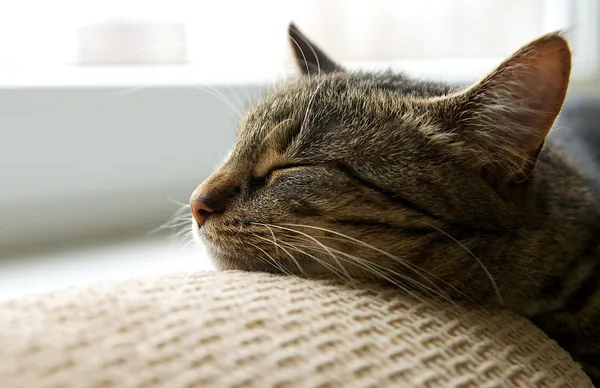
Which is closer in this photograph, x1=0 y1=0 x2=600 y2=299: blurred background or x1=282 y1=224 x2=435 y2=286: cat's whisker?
x1=282 y1=224 x2=435 y2=286: cat's whisker

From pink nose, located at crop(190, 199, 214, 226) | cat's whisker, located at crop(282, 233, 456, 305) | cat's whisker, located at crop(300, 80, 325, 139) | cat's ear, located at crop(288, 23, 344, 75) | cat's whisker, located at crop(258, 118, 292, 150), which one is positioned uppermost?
cat's ear, located at crop(288, 23, 344, 75)

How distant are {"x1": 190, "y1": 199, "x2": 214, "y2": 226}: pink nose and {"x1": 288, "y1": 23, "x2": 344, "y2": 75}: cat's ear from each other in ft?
1.23

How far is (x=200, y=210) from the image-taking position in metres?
0.80

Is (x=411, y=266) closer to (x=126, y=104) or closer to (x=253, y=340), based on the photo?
(x=253, y=340)

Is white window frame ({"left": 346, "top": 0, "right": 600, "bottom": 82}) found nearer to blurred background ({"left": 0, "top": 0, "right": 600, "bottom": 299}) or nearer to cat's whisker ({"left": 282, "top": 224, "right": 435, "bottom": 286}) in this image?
blurred background ({"left": 0, "top": 0, "right": 600, "bottom": 299})

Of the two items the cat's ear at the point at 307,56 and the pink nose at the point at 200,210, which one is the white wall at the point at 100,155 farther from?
the pink nose at the point at 200,210

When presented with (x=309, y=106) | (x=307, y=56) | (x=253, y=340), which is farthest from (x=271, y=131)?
(x=253, y=340)

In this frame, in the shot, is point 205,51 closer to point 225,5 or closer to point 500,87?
point 225,5

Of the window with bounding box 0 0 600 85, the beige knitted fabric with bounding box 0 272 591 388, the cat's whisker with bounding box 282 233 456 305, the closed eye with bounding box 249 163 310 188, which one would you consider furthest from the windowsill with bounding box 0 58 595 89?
the beige knitted fabric with bounding box 0 272 591 388

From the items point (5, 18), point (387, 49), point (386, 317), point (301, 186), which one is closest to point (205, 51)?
point (5, 18)

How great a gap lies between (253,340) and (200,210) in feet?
1.11

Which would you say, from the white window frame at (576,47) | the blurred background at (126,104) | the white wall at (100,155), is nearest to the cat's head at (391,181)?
the blurred background at (126,104)

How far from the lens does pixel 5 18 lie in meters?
1.12

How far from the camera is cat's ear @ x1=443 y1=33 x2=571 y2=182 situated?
71cm
